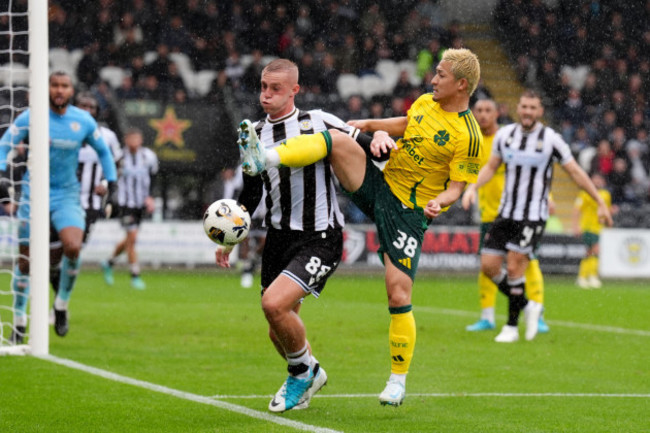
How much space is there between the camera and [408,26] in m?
25.5

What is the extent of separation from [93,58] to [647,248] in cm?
1141

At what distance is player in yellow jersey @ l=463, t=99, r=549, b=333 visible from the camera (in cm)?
1112

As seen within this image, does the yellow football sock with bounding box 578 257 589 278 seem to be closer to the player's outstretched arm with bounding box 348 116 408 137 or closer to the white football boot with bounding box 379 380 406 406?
the player's outstretched arm with bounding box 348 116 408 137

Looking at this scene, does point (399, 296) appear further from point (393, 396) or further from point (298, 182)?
point (298, 182)

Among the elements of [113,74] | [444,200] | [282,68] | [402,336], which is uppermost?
[113,74]

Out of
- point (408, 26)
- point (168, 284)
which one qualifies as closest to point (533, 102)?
point (168, 284)

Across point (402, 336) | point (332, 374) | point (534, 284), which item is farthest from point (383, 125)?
point (534, 284)

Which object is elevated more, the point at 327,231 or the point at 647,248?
the point at 327,231

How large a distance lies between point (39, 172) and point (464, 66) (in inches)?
153

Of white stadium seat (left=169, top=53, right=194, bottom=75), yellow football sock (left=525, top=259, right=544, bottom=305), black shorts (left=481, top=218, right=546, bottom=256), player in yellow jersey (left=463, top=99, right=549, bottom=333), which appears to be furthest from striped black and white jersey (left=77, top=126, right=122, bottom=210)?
white stadium seat (left=169, top=53, right=194, bottom=75)

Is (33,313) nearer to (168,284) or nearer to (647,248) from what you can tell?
(168,284)

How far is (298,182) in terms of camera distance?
6.20 meters

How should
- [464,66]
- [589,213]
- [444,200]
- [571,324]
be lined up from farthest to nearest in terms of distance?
1. [589,213]
2. [571,324]
3. [464,66]
4. [444,200]

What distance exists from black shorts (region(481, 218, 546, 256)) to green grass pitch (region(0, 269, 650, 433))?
86 cm
